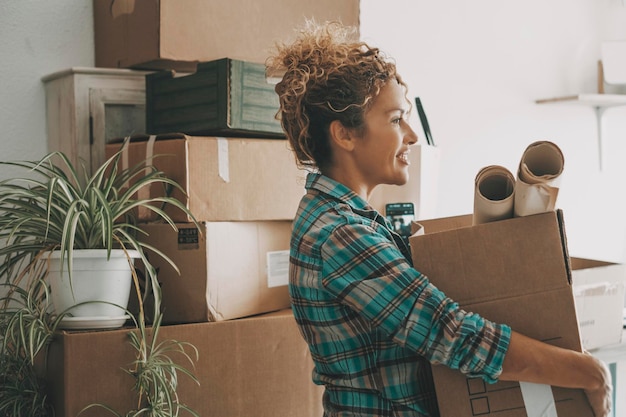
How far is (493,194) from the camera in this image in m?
1.27

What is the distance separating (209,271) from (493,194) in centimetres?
A: 79

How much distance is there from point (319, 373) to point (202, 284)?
0.58 meters

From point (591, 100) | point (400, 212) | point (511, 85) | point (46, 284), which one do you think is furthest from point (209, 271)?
point (591, 100)

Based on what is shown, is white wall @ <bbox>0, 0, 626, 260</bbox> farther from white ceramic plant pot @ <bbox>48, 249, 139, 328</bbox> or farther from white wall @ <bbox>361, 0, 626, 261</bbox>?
white ceramic plant pot @ <bbox>48, 249, 139, 328</bbox>

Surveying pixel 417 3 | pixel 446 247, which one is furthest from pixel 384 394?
pixel 417 3

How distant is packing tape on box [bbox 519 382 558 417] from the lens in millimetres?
1188

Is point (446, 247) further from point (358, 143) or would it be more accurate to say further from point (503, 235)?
point (358, 143)

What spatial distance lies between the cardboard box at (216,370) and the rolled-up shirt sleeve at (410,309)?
2.19ft

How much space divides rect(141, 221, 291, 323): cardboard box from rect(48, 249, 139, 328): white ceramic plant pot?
15 centimetres

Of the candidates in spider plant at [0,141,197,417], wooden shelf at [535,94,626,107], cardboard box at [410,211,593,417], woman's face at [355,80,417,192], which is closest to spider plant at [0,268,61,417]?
spider plant at [0,141,197,417]

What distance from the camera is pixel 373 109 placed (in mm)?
1322

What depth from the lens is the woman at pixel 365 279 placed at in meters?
1.14

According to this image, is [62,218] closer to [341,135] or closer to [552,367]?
[341,135]

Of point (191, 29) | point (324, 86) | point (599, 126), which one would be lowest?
point (324, 86)
